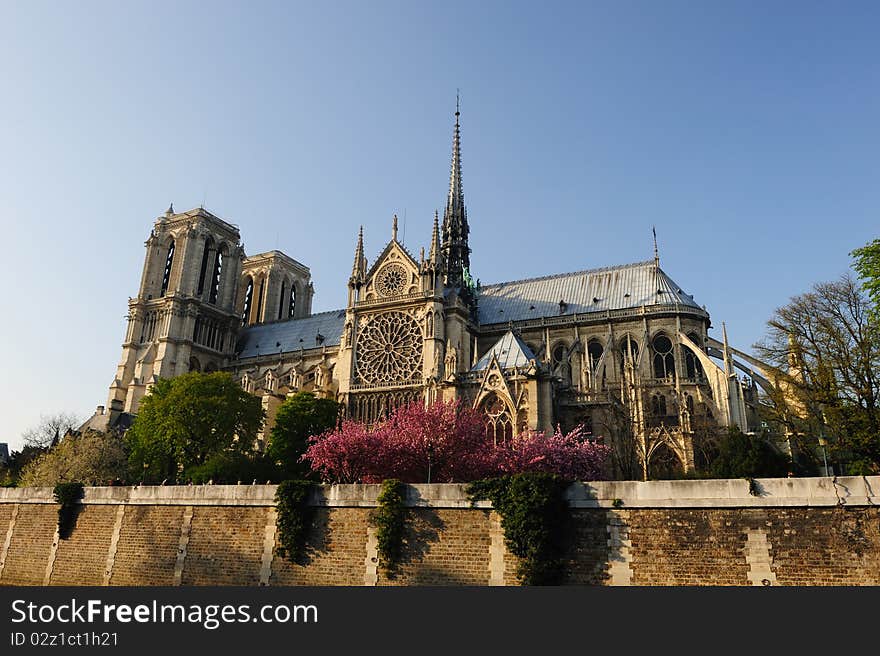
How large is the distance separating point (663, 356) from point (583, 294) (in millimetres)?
8688

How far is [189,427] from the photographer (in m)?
40.4

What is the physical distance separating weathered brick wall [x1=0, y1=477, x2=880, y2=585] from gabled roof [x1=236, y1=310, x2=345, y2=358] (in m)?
34.5

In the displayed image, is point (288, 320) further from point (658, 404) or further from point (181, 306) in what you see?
point (658, 404)

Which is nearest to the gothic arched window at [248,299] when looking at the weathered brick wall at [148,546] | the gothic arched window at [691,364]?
the gothic arched window at [691,364]

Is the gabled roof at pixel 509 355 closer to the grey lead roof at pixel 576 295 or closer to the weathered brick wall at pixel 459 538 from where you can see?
the grey lead roof at pixel 576 295

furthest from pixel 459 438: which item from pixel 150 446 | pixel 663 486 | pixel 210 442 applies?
pixel 150 446

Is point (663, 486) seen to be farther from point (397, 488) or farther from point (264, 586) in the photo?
point (264, 586)

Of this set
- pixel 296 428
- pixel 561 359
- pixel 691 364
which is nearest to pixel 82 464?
pixel 296 428

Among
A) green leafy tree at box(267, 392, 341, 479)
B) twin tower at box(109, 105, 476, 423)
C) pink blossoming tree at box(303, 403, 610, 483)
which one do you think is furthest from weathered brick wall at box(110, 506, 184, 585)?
twin tower at box(109, 105, 476, 423)

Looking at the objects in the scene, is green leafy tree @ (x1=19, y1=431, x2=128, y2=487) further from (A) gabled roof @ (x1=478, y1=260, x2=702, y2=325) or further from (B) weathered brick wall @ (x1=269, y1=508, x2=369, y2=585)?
(A) gabled roof @ (x1=478, y1=260, x2=702, y2=325)

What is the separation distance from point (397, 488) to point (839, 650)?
38.9 ft

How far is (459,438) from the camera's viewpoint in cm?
2934

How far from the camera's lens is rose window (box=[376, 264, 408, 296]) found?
48625 millimetres

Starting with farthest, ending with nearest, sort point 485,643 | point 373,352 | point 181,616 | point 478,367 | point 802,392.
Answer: point 373,352 → point 478,367 → point 802,392 → point 181,616 → point 485,643
